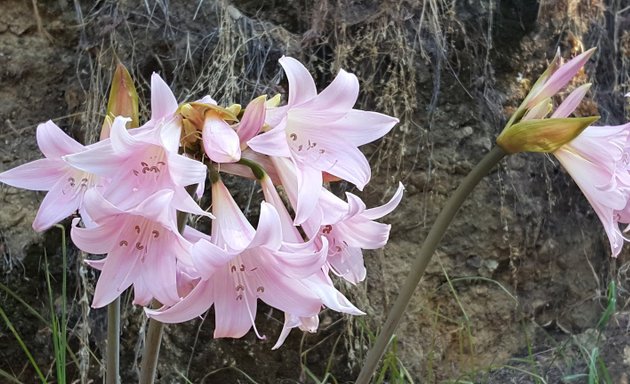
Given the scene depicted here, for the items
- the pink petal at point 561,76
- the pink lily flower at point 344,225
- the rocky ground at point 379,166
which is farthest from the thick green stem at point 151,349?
the rocky ground at point 379,166

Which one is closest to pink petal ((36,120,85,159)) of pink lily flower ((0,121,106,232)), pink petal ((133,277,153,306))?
pink lily flower ((0,121,106,232))

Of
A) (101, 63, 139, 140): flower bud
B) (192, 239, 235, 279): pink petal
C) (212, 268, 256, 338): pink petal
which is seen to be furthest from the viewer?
(101, 63, 139, 140): flower bud

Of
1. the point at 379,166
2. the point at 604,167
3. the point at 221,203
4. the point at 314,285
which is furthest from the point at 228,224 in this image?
the point at 379,166

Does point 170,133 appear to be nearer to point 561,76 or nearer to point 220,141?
point 220,141

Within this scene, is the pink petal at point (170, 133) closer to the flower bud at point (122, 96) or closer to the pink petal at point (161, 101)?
the pink petal at point (161, 101)

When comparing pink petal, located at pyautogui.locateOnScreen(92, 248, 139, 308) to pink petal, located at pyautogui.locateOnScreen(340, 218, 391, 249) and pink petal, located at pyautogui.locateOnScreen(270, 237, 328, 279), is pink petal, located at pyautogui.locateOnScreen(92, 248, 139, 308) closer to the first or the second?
pink petal, located at pyautogui.locateOnScreen(270, 237, 328, 279)

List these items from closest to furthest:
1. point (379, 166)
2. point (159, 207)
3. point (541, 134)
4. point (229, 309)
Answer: point (159, 207) → point (229, 309) → point (541, 134) → point (379, 166)
